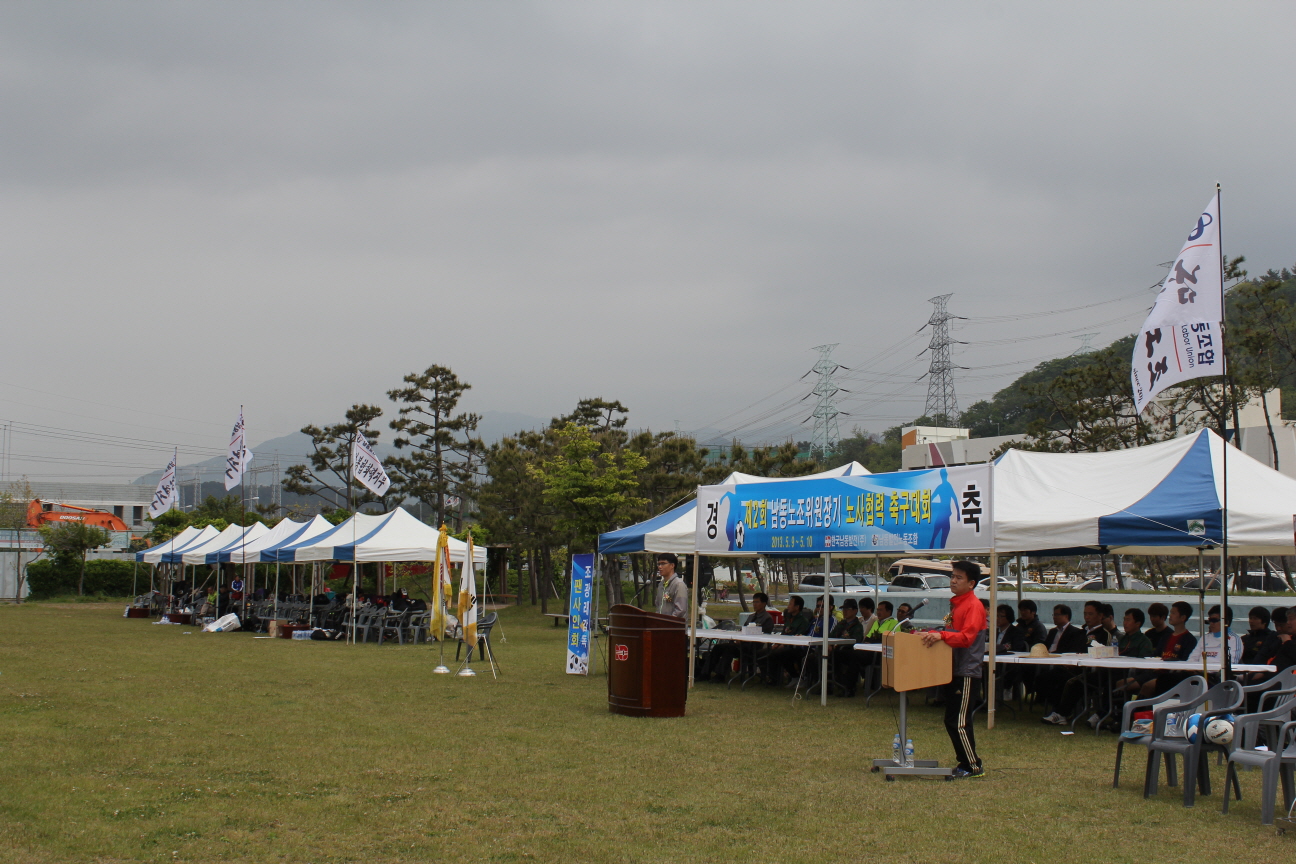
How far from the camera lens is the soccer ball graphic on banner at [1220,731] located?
6.79m

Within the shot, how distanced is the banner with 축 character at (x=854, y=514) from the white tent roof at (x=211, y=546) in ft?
70.0

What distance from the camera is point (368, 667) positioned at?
54.9 ft

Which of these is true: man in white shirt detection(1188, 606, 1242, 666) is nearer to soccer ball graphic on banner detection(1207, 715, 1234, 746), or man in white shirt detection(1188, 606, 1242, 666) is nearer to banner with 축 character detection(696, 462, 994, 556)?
banner with 축 character detection(696, 462, 994, 556)

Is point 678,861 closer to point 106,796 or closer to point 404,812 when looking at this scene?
point 404,812

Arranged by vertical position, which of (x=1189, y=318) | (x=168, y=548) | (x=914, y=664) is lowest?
(x=914, y=664)

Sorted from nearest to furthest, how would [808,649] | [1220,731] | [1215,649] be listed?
[1220,731]
[1215,649]
[808,649]

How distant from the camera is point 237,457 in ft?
92.4

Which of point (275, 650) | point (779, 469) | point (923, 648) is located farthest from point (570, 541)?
point (923, 648)

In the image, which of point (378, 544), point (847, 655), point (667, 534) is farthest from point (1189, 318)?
point (378, 544)

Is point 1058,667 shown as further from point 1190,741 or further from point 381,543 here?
point 381,543

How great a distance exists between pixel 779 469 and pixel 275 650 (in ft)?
63.5

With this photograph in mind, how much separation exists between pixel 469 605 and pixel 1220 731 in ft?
36.9

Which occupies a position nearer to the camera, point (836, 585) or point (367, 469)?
point (367, 469)

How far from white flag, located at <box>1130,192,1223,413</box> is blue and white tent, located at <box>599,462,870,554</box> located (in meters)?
6.21
